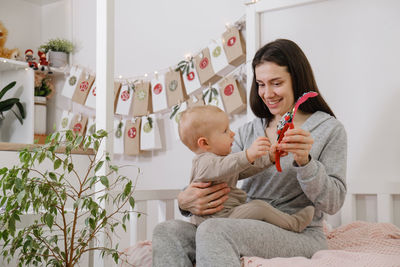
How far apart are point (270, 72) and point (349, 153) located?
1.95 ft

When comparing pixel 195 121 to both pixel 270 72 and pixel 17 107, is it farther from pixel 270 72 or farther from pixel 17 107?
pixel 17 107

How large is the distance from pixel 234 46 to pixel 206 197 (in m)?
1.06

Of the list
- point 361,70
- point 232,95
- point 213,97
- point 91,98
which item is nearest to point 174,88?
point 213,97

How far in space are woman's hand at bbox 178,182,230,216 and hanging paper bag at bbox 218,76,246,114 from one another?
87cm

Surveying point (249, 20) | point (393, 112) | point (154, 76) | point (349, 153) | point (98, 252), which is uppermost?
point (249, 20)

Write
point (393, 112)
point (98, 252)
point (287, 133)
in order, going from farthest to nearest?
point (393, 112)
point (98, 252)
point (287, 133)

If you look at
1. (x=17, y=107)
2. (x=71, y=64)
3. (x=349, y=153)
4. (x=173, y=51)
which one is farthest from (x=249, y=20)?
(x=17, y=107)

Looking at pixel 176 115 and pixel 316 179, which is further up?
pixel 176 115

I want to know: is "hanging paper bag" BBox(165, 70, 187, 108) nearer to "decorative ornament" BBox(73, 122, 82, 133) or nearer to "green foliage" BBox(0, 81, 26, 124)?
"decorative ornament" BBox(73, 122, 82, 133)

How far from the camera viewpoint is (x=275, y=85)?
143 centimetres

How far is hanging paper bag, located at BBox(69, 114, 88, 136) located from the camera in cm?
281

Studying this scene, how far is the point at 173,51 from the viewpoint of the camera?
98.2 inches

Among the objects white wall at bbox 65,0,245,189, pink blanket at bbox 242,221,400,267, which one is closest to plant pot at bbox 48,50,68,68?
white wall at bbox 65,0,245,189

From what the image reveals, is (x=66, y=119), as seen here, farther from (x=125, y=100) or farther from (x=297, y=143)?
(x=297, y=143)
